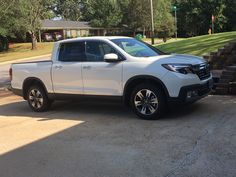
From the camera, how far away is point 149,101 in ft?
29.1

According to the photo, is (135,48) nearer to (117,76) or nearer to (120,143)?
(117,76)

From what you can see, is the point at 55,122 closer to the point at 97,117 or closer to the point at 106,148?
the point at 97,117

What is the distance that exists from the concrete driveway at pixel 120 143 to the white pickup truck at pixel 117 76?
0.43 metres

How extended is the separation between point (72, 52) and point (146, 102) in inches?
91.7

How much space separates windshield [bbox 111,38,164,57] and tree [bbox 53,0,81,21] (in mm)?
94882

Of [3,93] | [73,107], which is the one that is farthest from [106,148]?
[3,93]

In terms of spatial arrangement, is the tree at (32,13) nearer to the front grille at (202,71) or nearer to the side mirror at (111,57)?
the side mirror at (111,57)

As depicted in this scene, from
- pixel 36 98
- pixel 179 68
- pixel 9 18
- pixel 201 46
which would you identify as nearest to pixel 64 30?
pixel 9 18

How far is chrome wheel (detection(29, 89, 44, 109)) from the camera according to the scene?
35.1 ft

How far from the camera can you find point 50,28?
72500 mm

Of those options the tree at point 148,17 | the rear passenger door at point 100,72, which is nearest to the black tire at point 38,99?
the rear passenger door at point 100,72

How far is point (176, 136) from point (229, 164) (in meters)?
1.67

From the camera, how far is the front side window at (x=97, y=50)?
9.52m

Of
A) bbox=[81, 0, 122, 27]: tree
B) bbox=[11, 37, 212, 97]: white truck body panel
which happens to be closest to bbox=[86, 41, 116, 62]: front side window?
bbox=[11, 37, 212, 97]: white truck body panel
